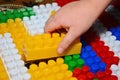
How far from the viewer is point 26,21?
717mm

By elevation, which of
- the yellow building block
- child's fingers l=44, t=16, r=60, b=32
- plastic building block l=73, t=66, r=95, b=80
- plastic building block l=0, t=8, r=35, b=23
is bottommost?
plastic building block l=73, t=66, r=95, b=80

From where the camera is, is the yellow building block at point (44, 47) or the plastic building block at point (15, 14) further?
the plastic building block at point (15, 14)

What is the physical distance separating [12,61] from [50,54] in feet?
0.27

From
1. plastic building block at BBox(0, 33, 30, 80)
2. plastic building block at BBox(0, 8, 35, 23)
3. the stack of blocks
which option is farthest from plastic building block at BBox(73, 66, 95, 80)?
plastic building block at BBox(0, 8, 35, 23)

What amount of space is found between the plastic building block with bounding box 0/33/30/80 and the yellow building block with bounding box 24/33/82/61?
0.02 metres

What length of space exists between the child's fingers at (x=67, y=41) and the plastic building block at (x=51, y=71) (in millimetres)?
24

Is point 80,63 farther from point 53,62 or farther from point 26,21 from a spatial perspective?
point 26,21

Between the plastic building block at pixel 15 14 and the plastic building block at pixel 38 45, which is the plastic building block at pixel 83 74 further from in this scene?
the plastic building block at pixel 15 14

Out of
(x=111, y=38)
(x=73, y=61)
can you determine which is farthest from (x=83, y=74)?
(x=111, y=38)

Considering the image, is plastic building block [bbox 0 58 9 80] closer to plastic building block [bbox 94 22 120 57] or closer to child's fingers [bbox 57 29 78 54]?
child's fingers [bbox 57 29 78 54]

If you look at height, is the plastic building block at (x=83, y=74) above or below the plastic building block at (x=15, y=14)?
below

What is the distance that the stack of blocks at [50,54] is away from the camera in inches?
22.8

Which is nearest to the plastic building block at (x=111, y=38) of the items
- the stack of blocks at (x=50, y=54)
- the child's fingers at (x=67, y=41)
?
the stack of blocks at (x=50, y=54)

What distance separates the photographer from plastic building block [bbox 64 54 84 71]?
0.60 metres
